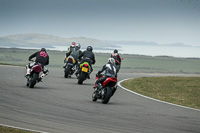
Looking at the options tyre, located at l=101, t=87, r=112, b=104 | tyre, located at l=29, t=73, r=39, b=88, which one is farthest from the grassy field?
tyre, located at l=101, t=87, r=112, b=104

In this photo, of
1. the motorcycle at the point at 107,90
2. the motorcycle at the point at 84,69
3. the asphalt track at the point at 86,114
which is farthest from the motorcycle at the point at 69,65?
the motorcycle at the point at 107,90

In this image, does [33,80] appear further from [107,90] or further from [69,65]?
[69,65]

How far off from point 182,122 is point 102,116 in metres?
2.15

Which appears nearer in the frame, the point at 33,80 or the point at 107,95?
the point at 107,95

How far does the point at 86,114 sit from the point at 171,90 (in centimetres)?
1138

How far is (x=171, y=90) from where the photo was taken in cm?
2328

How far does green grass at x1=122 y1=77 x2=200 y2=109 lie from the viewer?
63.7 feet

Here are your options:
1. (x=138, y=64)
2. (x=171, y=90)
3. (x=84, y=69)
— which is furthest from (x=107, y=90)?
(x=138, y=64)

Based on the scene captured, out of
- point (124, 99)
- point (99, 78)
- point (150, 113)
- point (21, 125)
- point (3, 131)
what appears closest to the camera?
point (3, 131)

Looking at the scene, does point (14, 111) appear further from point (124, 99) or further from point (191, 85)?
point (191, 85)

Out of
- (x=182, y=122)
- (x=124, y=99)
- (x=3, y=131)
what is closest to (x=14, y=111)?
(x=3, y=131)

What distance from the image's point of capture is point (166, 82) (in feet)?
87.9

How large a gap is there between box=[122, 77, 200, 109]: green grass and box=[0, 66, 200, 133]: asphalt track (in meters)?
2.13

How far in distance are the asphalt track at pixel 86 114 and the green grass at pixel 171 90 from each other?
6.97 ft
